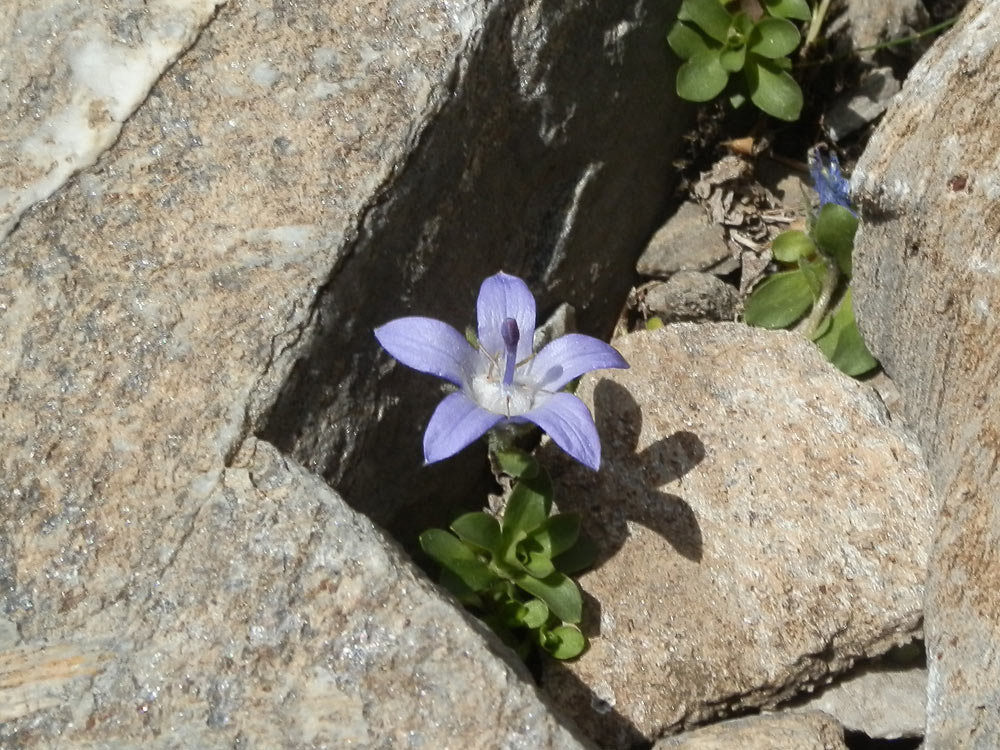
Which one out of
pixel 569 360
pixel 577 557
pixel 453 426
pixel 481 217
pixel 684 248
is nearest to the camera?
pixel 453 426

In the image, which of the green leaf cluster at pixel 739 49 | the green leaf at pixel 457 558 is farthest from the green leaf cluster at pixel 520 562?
the green leaf cluster at pixel 739 49

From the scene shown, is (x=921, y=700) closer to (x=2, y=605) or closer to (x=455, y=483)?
(x=455, y=483)

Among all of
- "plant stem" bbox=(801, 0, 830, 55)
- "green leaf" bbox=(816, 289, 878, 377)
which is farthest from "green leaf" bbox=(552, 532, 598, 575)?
"plant stem" bbox=(801, 0, 830, 55)

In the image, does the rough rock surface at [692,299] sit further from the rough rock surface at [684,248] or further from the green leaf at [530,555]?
the green leaf at [530,555]

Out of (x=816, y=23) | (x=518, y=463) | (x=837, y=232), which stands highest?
(x=816, y=23)

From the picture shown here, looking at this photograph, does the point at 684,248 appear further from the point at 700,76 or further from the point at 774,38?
the point at 774,38

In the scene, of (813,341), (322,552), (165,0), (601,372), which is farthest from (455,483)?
(165,0)

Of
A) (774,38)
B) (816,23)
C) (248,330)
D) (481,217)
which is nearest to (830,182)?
(774,38)
